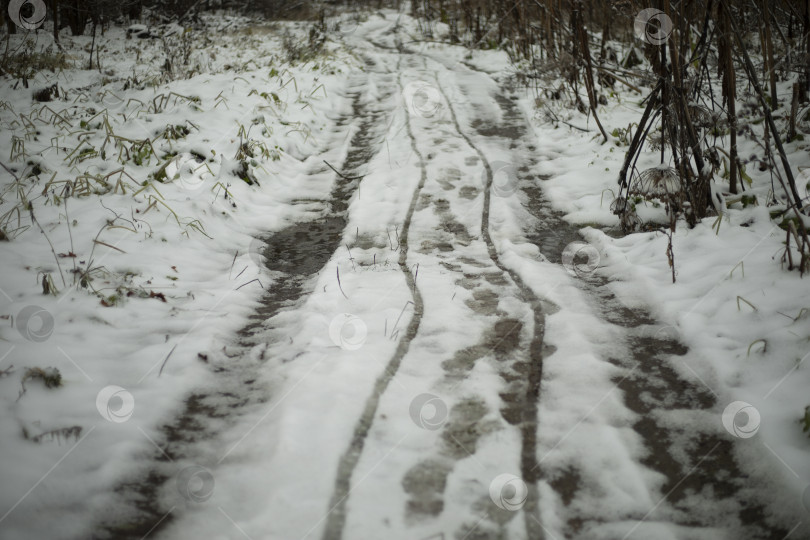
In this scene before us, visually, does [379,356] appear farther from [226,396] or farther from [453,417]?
[226,396]

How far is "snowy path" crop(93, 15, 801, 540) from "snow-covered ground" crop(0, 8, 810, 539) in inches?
0.4

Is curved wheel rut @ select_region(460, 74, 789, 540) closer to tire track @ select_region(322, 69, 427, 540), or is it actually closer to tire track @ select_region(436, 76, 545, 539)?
tire track @ select_region(436, 76, 545, 539)

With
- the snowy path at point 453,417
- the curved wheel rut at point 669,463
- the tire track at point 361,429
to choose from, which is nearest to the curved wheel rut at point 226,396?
the snowy path at point 453,417

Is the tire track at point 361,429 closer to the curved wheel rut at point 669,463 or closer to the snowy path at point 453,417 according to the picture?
the snowy path at point 453,417

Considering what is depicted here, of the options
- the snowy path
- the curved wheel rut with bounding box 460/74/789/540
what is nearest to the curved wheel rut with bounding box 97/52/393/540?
the snowy path

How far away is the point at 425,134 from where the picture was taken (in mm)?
6055

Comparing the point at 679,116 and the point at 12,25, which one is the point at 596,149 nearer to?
the point at 679,116

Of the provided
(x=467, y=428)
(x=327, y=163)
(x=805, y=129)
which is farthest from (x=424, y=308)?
(x=805, y=129)

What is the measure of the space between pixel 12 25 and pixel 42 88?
6383mm

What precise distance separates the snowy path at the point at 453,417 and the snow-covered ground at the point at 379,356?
11 mm

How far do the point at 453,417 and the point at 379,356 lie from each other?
53cm

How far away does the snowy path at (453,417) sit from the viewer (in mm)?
1738

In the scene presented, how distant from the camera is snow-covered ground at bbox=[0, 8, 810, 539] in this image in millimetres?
1773

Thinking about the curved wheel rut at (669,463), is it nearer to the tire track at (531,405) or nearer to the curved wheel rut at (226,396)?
the tire track at (531,405)
